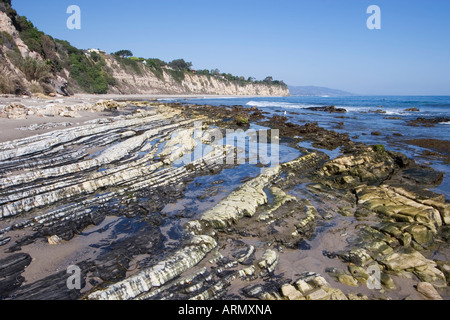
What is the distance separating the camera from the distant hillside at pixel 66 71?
26938 mm

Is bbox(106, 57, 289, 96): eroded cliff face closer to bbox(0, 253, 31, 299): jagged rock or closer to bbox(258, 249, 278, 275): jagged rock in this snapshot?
bbox(0, 253, 31, 299): jagged rock

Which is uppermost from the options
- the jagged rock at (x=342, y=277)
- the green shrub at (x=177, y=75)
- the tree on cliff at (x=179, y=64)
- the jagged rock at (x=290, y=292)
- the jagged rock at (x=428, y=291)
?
the tree on cliff at (x=179, y=64)

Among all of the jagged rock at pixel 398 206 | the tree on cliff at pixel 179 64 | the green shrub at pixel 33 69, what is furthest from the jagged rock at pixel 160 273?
the tree on cliff at pixel 179 64

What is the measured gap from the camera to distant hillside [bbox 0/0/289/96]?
26.9 metres

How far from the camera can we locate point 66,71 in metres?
45.9

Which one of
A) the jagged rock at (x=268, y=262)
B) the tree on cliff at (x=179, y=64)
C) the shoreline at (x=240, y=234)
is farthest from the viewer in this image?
the tree on cliff at (x=179, y=64)

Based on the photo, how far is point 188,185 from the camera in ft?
24.5

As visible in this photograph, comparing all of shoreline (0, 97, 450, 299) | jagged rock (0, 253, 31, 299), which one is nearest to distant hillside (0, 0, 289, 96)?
shoreline (0, 97, 450, 299)

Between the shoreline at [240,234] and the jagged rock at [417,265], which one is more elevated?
the shoreline at [240,234]

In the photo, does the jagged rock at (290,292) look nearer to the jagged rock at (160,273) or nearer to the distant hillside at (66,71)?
the jagged rock at (160,273)

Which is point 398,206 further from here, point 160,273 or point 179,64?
point 179,64
